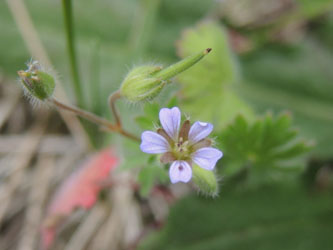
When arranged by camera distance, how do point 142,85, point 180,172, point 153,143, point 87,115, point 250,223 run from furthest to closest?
point 250,223 → point 87,115 → point 142,85 → point 153,143 → point 180,172

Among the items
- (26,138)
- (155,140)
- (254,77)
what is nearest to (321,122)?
(254,77)

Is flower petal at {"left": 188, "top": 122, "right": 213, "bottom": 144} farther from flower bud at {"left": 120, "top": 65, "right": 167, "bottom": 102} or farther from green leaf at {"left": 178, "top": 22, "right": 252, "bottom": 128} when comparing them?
green leaf at {"left": 178, "top": 22, "right": 252, "bottom": 128}

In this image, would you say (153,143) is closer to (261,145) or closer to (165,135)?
(165,135)

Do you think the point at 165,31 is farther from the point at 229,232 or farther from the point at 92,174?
the point at 229,232

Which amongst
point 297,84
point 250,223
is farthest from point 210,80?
point 250,223

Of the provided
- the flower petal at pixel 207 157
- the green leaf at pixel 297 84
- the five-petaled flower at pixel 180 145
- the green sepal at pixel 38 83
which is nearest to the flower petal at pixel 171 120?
the five-petaled flower at pixel 180 145

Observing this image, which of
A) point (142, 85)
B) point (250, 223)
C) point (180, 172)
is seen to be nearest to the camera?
point (180, 172)
